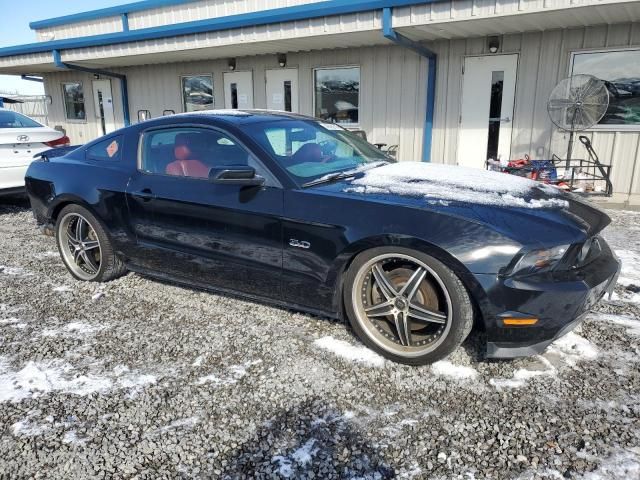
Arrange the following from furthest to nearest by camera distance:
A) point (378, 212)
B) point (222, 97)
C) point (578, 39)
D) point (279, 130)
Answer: point (222, 97) < point (578, 39) < point (279, 130) < point (378, 212)

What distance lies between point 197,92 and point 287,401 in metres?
10.8

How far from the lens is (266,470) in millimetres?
2039

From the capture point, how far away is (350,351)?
3.01m

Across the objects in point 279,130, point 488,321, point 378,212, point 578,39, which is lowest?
point 488,321

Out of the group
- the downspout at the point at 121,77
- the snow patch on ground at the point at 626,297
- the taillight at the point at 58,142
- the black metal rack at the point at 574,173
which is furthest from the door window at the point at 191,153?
the downspout at the point at 121,77

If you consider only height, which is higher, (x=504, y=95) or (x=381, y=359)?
(x=504, y=95)

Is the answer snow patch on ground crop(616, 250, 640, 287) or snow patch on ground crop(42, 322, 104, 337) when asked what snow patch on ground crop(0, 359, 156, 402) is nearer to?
snow patch on ground crop(42, 322, 104, 337)

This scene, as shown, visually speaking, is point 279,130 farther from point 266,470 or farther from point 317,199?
point 266,470

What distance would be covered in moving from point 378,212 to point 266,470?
1415 millimetres

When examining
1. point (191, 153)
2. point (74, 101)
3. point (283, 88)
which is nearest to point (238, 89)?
point (283, 88)

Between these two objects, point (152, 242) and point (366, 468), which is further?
point (152, 242)

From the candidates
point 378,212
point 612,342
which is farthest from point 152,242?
point 612,342

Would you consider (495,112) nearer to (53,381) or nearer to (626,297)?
(626,297)

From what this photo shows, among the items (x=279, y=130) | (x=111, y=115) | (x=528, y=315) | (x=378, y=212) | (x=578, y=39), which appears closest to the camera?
(x=528, y=315)
